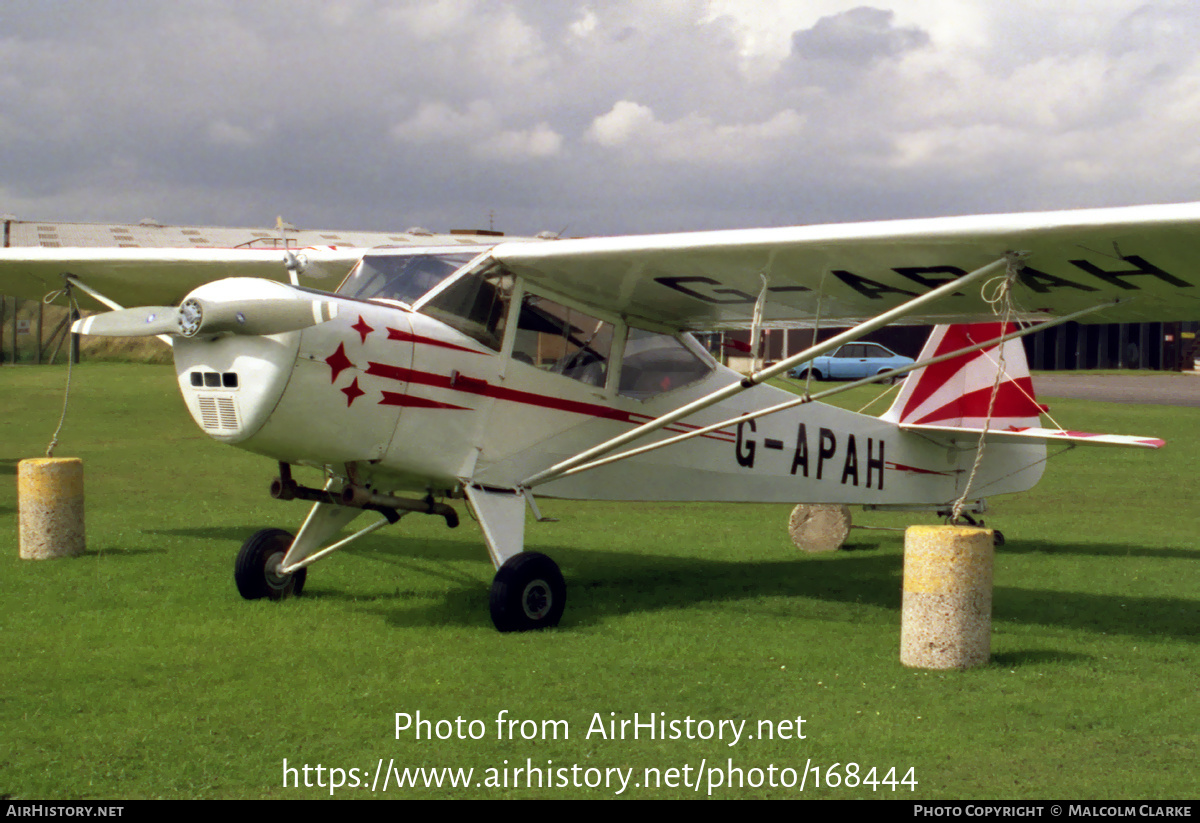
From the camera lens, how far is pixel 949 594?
250 inches

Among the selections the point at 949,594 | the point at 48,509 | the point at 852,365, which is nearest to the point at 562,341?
the point at 949,594

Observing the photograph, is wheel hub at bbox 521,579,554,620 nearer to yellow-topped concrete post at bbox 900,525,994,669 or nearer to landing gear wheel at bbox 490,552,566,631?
landing gear wheel at bbox 490,552,566,631

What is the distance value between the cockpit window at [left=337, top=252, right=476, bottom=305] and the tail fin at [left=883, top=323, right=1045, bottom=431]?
16.7 ft

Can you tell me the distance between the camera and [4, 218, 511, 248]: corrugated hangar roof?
38.7 meters

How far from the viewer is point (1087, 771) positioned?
187 inches

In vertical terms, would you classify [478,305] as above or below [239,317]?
above

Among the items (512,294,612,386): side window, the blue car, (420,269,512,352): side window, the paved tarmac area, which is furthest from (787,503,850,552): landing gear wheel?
the blue car

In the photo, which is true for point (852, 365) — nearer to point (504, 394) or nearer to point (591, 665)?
point (504, 394)

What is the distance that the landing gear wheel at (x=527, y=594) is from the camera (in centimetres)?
712

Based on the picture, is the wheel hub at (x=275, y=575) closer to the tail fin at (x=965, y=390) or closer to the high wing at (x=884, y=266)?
the high wing at (x=884, y=266)

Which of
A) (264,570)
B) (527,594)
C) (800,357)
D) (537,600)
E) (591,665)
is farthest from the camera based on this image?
(264,570)

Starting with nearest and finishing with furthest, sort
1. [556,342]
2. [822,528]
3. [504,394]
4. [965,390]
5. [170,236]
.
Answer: [504,394] → [556,342] → [965,390] → [822,528] → [170,236]

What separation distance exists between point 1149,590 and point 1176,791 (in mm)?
5306

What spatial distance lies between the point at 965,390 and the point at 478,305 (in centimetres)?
576
